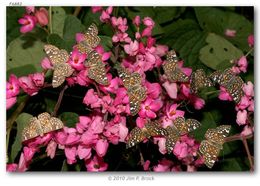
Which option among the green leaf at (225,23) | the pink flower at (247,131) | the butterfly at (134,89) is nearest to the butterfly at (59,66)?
the butterfly at (134,89)

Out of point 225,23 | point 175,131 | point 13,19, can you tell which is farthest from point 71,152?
point 225,23

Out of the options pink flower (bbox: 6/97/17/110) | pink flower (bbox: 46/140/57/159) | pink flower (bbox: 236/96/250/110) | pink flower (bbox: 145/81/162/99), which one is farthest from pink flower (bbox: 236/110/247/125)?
pink flower (bbox: 6/97/17/110)

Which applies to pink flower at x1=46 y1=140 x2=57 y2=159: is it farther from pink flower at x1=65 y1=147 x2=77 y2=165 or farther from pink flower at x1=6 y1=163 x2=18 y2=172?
pink flower at x1=6 y1=163 x2=18 y2=172

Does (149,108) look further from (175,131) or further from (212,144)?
(212,144)

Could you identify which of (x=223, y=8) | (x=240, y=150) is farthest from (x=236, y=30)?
(x=240, y=150)
